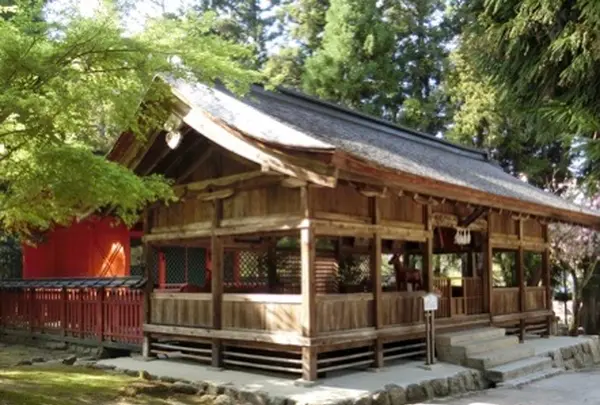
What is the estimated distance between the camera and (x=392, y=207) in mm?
11062

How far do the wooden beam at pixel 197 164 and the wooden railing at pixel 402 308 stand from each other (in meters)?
4.01

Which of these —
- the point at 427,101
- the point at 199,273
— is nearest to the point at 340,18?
the point at 427,101

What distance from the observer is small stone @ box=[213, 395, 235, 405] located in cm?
877

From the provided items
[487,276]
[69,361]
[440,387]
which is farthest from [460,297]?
[69,361]

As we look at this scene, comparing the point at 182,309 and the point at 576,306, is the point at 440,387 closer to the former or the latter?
the point at 182,309

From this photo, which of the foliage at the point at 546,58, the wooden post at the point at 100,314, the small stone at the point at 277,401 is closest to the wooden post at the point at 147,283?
the wooden post at the point at 100,314

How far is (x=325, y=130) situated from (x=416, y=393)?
194 inches

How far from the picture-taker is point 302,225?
9.43 metres

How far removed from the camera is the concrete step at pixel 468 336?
11.6 m

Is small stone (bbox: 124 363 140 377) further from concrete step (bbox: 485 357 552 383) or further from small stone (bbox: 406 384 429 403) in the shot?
concrete step (bbox: 485 357 552 383)

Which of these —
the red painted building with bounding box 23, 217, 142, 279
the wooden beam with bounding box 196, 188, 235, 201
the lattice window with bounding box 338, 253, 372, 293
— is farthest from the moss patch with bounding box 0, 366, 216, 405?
the lattice window with bounding box 338, 253, 372, 293

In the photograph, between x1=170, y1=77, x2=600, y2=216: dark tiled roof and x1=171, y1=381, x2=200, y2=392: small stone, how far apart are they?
392 cm

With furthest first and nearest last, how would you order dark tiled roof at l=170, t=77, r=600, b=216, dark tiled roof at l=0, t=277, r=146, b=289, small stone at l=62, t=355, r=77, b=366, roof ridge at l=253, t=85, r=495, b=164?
1. roof ridge at l=253, t=85, r=495, b=164
2. dark tiled roof at l=0, t=277, r=146, b=289
3. small stone at l=62, t=355, r=77, b=366
4. dark tiled roof at l=170, t=77, r=600, b=216

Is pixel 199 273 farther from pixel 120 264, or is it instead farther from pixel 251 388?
pixel 251 388
